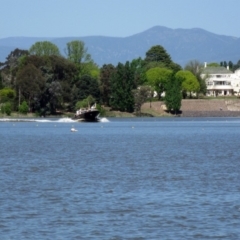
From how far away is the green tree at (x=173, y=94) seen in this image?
6235 inches

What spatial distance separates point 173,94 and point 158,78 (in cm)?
1542

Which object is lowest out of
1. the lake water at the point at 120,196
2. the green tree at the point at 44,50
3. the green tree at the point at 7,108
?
the lake water at the point at 120,196

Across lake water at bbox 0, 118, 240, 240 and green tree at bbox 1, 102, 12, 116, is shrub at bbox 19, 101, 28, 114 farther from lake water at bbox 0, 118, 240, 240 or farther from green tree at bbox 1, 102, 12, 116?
lake water at bbox 0, 118, 240, 240

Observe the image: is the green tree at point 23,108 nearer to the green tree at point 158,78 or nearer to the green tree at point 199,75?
the green tree at point 158,78

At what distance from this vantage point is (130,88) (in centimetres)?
15325

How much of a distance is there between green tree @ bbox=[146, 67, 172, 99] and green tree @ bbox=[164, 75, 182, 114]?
21.1 ft

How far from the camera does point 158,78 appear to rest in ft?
568

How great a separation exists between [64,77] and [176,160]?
103 m

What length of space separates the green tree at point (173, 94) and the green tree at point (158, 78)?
253 inches

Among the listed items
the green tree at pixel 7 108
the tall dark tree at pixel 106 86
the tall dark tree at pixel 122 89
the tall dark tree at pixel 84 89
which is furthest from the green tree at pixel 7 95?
the tall dark tree at pixel 122 89

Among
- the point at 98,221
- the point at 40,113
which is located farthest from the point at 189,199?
the point at 40,113

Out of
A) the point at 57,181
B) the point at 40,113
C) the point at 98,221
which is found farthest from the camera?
the point at 40,113

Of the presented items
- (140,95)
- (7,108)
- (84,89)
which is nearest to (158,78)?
(140,95)

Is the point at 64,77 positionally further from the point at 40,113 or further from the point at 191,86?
the point at 191,86
